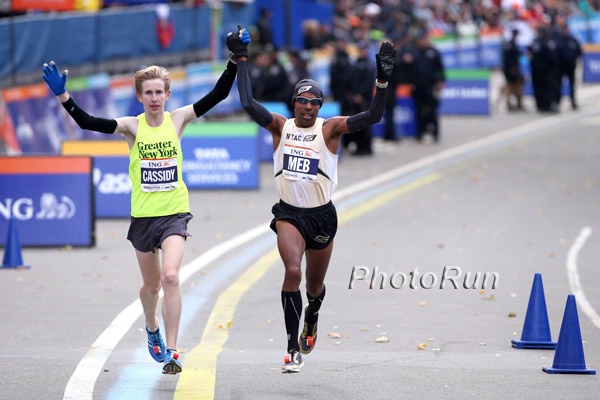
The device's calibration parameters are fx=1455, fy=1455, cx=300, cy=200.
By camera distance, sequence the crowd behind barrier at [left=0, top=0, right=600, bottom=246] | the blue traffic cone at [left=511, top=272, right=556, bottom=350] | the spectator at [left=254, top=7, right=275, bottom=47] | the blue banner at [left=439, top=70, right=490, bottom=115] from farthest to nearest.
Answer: the blue banner at [left=439, top=70, right=490, bottom=115], the spectator at [left=254, top=7, right=275, bottom=47], the crowd behind barrier at [left=0, top=0, right=600, bottom=246], the blue traffic cone at [left=511, top=272, right=556, bottom=350]

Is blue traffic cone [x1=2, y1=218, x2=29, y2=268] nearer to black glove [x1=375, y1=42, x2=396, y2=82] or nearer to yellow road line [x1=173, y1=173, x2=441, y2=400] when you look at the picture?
yellow road line [x1=173, y1=173, x2=441, y2=400]

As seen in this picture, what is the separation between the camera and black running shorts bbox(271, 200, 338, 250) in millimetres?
9734

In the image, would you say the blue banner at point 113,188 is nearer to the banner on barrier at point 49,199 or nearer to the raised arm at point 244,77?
the banner on barrier at point 49,199

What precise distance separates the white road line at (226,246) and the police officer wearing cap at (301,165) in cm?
140

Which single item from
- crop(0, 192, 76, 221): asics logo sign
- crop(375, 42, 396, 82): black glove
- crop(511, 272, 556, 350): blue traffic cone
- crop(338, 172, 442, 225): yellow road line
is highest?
crop(375, 42, 396, 82): black glove

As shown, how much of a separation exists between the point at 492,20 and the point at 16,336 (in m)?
42.2

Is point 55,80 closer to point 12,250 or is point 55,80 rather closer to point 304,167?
point 304,167

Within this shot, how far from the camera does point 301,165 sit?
9.73 m

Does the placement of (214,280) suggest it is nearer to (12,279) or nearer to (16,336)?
(12,279)

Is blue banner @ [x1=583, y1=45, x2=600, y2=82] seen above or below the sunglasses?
below

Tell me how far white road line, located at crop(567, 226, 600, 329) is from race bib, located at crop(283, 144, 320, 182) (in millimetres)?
3255

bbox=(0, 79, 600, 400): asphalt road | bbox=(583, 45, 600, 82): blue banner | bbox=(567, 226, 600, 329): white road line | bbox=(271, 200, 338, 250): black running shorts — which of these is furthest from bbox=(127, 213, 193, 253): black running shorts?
bbox=(583, 45, 600, 82): blue banner

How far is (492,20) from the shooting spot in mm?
51594

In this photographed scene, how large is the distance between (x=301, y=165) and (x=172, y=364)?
1.63 m
